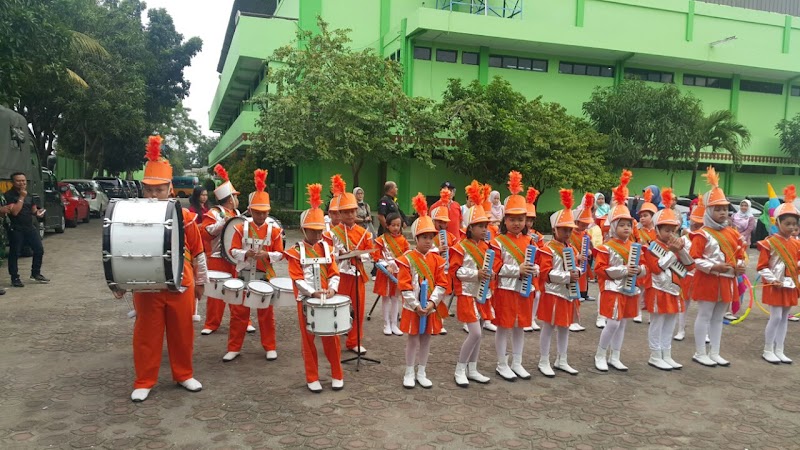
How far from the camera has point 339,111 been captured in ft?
58.2

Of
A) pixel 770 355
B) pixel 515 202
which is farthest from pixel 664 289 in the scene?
pixel 515 202

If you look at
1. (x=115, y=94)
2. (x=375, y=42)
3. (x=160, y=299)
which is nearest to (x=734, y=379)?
(x=160, y=299)

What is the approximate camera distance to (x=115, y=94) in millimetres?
23828

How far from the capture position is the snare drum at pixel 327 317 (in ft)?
16.9

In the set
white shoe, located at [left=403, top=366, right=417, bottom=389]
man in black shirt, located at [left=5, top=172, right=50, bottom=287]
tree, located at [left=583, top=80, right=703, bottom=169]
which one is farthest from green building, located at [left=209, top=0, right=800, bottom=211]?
white shoe, located at [left=403, top=366, right=417, bottom=389]

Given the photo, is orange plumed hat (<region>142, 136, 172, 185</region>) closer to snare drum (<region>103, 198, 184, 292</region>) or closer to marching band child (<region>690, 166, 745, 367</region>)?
snare drum (<region>103, 198, 184, 292</region>)

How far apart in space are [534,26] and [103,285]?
19.6m

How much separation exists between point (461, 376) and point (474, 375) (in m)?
0.18

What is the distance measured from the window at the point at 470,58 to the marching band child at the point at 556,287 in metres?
19.1

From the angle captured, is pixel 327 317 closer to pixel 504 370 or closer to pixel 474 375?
pixel 474 375

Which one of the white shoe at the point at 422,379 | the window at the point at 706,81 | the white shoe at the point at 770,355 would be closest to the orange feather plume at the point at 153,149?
the white shoe at the point at 422,379

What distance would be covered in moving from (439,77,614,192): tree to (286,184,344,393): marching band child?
47.4 feet

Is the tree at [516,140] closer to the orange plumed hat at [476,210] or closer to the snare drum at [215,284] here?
the orange plumed hat at [476,210]

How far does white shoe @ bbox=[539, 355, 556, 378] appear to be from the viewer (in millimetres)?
6066
